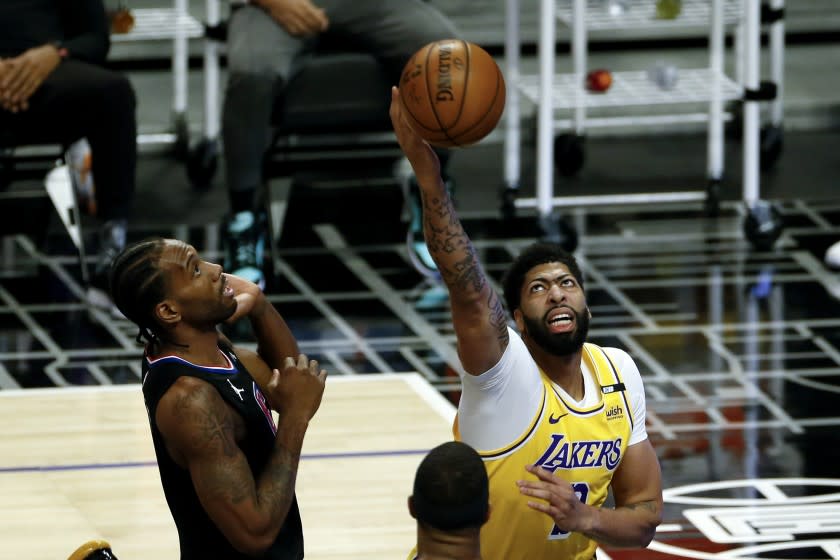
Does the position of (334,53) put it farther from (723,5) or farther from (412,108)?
(412,108)

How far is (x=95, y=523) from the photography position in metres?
3.57

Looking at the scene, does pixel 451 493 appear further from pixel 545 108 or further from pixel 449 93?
pixel 545 108

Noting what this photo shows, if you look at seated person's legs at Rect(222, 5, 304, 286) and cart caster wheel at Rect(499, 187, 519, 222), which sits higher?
seated person's legs at Rect(222, 5, 304, 286)

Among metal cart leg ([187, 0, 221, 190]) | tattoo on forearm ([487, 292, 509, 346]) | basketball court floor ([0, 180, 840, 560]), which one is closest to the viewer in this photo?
tattoo on forearm ([487, 292, 509, 346])

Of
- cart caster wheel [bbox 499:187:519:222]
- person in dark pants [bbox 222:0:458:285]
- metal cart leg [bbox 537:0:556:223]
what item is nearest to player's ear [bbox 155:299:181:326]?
person in dark pants [bbox 222:0:458:285]

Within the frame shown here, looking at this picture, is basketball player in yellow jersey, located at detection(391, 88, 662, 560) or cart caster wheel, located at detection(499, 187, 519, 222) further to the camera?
cart caster wheel, located at detection(499, 187, 519, 222)

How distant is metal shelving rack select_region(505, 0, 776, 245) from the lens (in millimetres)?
5875

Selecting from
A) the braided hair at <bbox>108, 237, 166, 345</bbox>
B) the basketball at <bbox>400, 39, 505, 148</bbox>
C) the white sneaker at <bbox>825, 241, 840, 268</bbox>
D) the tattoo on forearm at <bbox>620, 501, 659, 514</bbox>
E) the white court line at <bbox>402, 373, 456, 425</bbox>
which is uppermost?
the basketball at <bbox>400, 39, 505, 148</bbox>

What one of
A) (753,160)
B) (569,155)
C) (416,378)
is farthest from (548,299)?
(569,155)

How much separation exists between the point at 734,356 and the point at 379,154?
2.52 meters

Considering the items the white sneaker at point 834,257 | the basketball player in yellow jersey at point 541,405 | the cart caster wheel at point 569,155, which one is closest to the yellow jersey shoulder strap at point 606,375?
the basketball player in yellow jersey at point 541,405

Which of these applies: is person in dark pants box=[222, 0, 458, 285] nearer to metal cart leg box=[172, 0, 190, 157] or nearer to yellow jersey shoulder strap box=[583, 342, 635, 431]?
metal cart leg box=[172, 0, 190, 157]

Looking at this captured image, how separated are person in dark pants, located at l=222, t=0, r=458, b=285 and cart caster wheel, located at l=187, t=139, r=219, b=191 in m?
1.31

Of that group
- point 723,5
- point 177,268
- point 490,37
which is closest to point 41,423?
point 177,268
